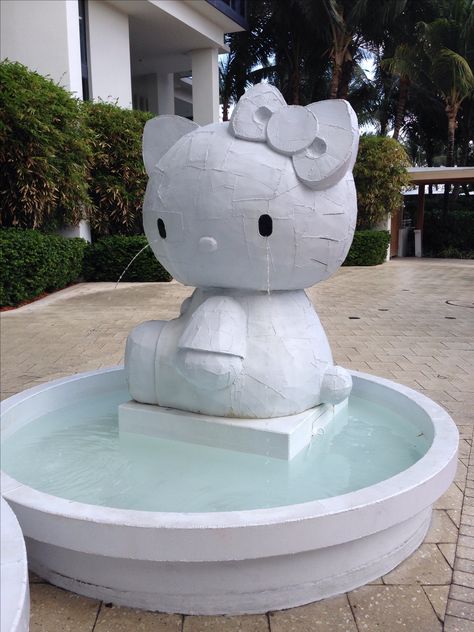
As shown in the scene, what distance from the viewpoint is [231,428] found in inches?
124

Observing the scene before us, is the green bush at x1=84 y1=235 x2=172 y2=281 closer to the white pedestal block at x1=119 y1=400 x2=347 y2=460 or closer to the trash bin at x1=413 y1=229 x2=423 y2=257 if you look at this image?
the white pedestal block at x1=119 y1=400 x2=347 y2=460

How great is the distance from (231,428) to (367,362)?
3679 millimetres

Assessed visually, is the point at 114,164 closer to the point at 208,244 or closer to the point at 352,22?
the point at 352,22

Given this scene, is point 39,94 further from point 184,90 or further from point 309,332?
point 184,90

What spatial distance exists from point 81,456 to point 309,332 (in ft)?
5.18

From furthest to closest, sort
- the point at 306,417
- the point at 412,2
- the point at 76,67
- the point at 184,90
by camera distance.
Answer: the point at 184,90 < the point at 412,2 < the point at 76,67 < the point at 306,417

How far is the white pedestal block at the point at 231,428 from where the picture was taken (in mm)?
3080

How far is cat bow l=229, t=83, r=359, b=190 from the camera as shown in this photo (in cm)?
290

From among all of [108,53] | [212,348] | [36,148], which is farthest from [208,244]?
[108,53]

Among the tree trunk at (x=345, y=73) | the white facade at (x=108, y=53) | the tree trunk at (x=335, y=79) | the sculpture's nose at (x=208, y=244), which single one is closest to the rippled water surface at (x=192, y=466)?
the sculpture's nose at (x=208, y=244)

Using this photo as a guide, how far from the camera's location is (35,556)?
8.27ft

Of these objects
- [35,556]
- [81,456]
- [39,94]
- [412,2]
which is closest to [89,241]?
[39,94]

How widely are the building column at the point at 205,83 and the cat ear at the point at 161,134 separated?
17090mm

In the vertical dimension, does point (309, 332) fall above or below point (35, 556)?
above
